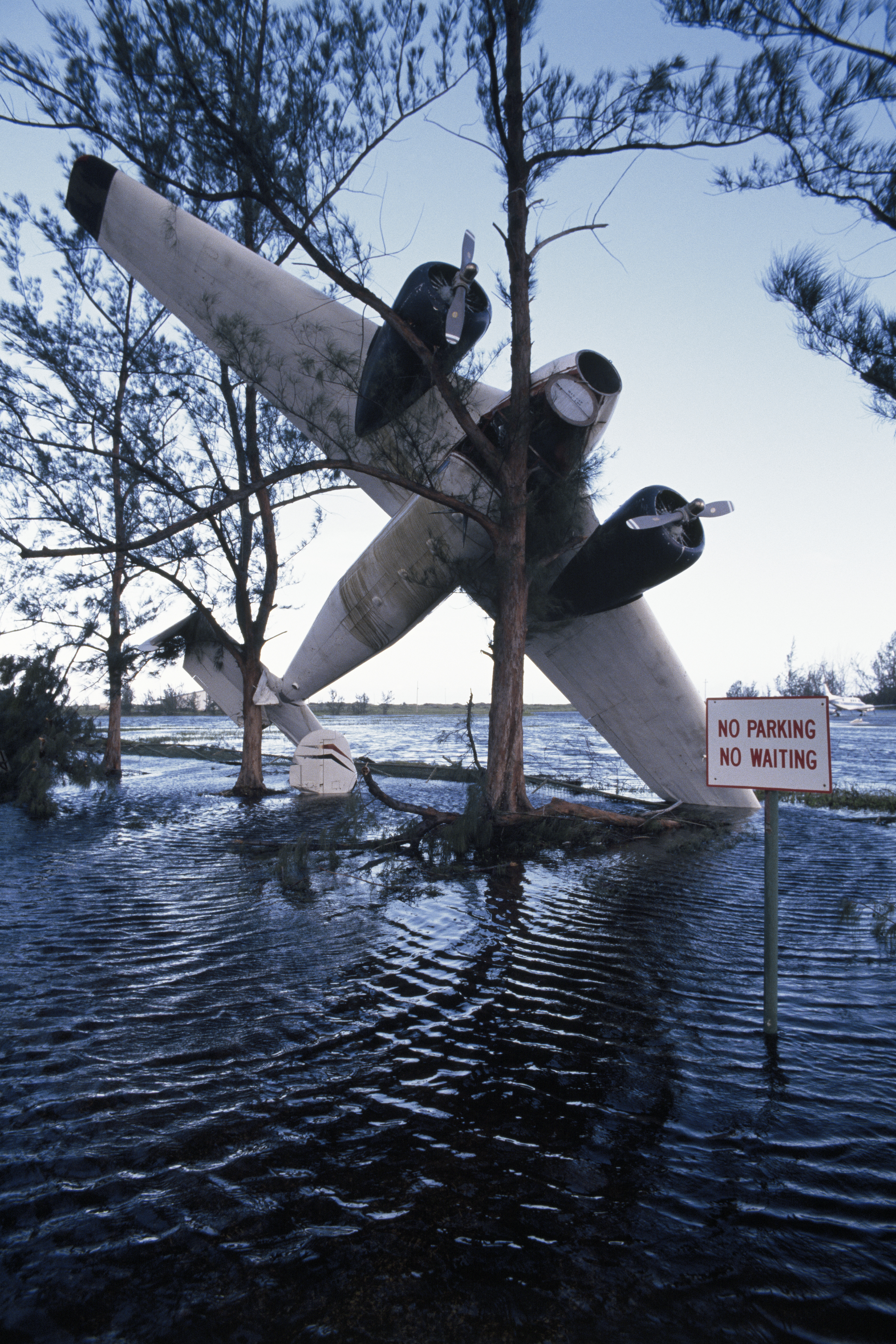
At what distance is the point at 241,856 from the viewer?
28.2 feet

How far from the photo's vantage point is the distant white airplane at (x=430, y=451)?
31.7 ft

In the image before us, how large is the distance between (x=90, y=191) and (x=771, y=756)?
14710 millimetres

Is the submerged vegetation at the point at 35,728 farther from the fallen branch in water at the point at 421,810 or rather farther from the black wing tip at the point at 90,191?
the black wing tip at the point at 90,191

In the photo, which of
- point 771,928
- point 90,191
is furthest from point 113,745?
point 771,928

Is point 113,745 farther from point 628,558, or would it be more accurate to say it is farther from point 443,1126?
point 443,1126

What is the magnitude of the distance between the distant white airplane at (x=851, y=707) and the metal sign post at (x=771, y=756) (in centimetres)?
6832

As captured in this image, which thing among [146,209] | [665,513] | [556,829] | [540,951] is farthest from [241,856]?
[146,209]

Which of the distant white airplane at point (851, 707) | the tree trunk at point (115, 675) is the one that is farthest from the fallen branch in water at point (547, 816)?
the distant white airplane at point (851, 707)

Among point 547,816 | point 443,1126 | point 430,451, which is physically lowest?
point 443,1126

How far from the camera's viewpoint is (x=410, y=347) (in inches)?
374

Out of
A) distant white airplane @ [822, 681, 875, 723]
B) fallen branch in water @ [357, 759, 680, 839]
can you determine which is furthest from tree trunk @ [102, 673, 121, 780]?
distant white airplane @ [822, 681, 875, 723]

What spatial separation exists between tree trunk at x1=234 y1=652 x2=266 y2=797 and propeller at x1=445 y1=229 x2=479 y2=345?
10.1 meters

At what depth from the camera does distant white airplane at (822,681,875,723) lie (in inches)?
2832

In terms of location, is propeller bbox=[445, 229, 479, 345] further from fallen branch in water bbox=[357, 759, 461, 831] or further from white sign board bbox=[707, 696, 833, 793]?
white sign board bbox=[707, 696, 833, 793]
